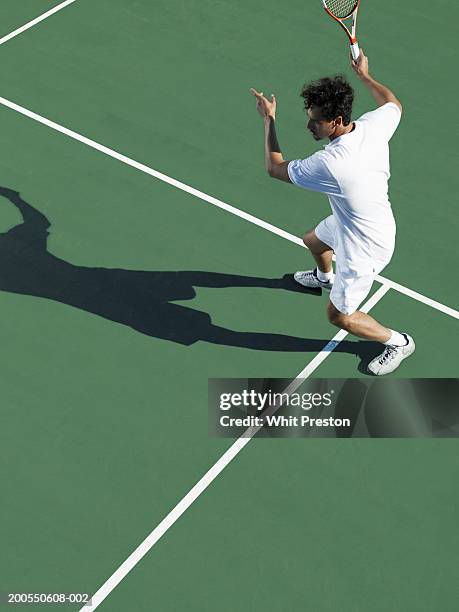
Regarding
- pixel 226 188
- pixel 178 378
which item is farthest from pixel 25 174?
pixel 178 378

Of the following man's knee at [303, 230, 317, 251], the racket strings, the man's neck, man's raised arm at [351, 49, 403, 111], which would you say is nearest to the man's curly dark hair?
the man's neck

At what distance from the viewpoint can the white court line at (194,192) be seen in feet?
27.1

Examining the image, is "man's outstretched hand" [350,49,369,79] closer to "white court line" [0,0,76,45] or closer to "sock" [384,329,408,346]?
"sock" [384,329,408,346]

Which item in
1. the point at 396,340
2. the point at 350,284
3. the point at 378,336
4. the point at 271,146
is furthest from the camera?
the point at 396,340

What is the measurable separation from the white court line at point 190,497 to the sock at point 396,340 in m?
0.53

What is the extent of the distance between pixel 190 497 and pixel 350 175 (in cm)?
267

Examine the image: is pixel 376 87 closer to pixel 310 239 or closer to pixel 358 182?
pixel 358 182

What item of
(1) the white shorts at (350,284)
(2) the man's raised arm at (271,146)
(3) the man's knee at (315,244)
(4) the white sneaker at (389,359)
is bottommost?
(4) the white sneaker at (389,359)

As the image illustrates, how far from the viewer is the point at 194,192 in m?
9.21

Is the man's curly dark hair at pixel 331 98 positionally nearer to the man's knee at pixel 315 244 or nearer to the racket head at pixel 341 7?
the man's knee at pixel 315 244

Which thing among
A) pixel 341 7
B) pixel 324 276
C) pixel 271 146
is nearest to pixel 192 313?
pixel 324 276

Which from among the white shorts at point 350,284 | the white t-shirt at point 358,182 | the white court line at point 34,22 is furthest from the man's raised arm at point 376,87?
the white court line at point 34,22

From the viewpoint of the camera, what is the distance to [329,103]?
6.45m

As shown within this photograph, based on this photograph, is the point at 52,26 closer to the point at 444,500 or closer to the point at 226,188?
the point at 226,188
